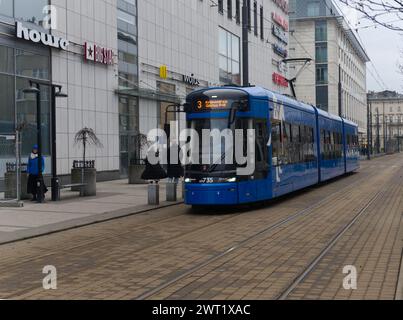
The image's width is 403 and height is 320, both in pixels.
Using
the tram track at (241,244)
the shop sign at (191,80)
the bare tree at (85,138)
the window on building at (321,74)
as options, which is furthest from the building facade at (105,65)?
the window on building at (321,74)

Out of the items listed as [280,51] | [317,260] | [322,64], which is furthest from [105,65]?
[322,64]

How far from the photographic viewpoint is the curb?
11984 mm

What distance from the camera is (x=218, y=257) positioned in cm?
939

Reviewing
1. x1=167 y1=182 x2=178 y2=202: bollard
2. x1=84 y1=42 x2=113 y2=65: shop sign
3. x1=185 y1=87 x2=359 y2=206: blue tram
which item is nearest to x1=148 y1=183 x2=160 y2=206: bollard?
x1=167 y1=182 x2=178 y2=202: bollard

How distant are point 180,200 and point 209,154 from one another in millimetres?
5287

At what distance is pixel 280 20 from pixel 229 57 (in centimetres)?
1529

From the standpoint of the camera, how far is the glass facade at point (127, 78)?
105 ft

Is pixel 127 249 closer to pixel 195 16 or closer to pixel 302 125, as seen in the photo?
pixel 302 125

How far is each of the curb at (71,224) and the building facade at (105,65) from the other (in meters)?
4.56

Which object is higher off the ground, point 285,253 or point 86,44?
point 86,44

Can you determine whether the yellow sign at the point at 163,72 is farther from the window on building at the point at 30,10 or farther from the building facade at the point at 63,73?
the window on building at the point at 30,10

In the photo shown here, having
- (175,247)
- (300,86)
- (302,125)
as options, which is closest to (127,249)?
(175,247)

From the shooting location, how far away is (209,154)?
50.4 ft

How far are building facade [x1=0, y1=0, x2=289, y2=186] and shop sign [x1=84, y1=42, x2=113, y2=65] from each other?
0.05 metres
